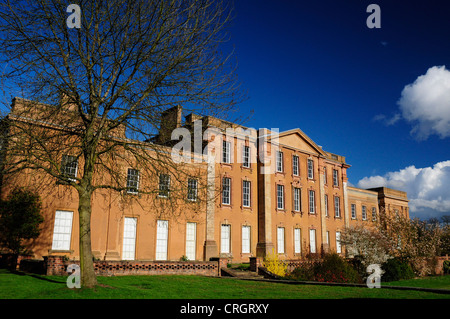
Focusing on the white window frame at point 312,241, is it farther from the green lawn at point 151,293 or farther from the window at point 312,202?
the green lawn at point 151,293

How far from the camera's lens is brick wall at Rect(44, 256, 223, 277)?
49.1 ft

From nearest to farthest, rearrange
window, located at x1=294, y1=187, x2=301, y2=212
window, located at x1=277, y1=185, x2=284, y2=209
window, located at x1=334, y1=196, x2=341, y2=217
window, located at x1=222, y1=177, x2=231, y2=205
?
window, located at x1=222, y1=177, x2=231, y2=205 → window, located at x1=277, y1=185, x2=284, y2=209 → window, located at x1=294, y1=187, x2=301, y2=212 → window, located at x1=334, y1=196, x2=341, y2=217

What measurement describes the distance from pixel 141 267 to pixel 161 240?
5.47 meters

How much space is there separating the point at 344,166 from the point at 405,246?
14504mm

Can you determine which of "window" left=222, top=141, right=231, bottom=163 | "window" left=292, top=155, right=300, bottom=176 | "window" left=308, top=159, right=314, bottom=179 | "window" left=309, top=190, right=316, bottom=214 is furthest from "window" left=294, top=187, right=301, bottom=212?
"window" left=222, top=141, right=231, bottom=163

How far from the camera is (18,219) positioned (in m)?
17.1

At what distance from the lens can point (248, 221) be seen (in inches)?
1144

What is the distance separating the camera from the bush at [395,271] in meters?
23.2

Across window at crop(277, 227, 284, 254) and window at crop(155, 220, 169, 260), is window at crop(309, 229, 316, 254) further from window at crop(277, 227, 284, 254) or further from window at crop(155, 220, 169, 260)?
window at crop(155, 220, 169, 260)

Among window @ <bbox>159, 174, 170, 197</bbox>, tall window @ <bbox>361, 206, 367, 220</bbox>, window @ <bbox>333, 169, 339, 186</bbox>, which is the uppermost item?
window @ <bbox>333, 169, 339, 186</bbox>

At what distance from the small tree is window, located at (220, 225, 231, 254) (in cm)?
1317

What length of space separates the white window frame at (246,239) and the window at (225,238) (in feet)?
5.29

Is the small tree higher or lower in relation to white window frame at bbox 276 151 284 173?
lower
